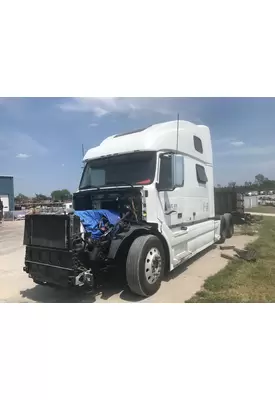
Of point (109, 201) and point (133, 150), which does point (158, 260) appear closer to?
point (109, 201)

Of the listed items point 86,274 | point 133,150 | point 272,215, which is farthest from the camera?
point 272,215

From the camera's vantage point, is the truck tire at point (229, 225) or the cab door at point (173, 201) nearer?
the cab door at point (173, 201)

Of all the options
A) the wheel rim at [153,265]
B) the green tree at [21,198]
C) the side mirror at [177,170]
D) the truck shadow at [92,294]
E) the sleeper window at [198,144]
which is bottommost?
the truck shadow at [92,294]

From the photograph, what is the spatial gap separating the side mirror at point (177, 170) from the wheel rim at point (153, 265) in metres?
0.95

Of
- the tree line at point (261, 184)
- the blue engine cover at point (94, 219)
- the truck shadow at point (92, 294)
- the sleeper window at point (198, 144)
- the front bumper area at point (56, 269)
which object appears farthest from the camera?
the sleeper window at point (198, 144)

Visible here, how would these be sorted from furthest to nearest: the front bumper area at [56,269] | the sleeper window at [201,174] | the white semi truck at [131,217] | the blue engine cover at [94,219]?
the sleeper window at [201,174] → the blue engine cover at [94,219] → the white semi truck at [131,217] → the front bumper area at [56,269]

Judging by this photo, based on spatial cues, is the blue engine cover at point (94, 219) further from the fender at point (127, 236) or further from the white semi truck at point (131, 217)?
the fender at point (127, 236)

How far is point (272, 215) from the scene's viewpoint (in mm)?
4633

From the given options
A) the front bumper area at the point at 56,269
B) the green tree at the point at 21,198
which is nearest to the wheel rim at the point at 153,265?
the front bumper area at the point at 56,269

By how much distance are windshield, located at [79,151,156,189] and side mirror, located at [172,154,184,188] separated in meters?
0.29

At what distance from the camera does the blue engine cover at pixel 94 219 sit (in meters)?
3.11

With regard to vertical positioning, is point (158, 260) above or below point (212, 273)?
above
